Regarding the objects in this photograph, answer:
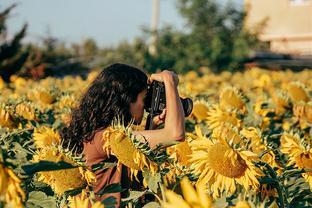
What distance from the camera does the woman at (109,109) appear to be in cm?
250

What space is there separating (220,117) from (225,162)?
6.11ft

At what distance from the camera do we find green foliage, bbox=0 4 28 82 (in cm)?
1177

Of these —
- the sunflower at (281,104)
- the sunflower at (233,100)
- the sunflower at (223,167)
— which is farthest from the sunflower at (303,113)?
the sunflower at (223,167)

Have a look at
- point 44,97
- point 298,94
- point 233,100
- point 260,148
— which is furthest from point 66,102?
point 260,148

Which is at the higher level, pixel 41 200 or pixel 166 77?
pixel 166 77

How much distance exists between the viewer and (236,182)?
7.55 ft

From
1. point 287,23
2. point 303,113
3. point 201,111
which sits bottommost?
point 287,23

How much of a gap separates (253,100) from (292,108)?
53cm

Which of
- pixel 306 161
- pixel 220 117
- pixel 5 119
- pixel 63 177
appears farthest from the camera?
pixel 220 117

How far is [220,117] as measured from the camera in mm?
4113

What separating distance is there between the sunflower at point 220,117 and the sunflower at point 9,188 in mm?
2579

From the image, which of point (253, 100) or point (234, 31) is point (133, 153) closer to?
point (253, 100)

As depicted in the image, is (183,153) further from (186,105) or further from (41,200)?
(41,200)

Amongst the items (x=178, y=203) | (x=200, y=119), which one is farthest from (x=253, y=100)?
(x=178, y=203)
